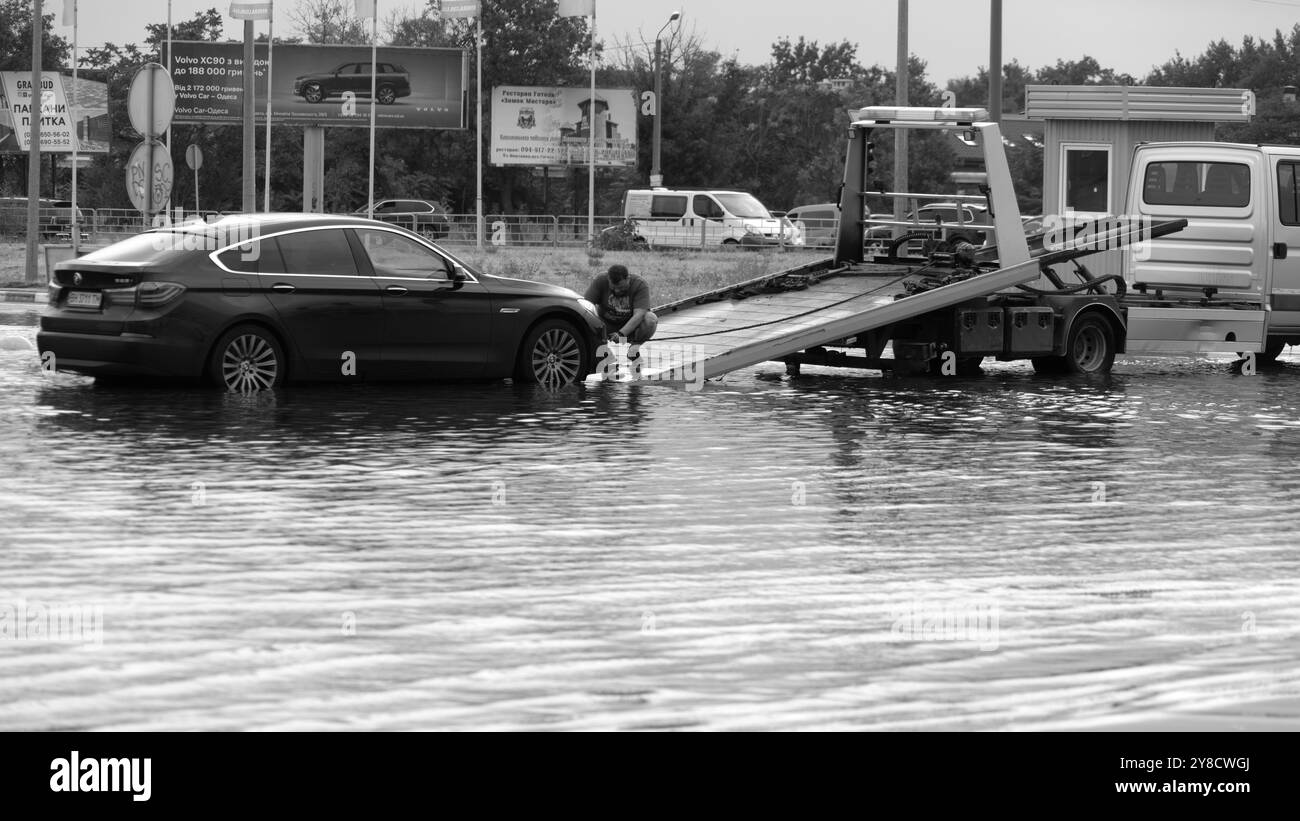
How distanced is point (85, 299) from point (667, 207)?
43.3m

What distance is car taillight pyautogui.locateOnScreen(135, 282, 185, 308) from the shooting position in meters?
15.4

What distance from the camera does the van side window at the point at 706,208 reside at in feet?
185

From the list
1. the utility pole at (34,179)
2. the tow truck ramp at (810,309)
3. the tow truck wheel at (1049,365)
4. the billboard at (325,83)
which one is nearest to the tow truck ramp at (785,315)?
the tow truck ramp at (810,309)

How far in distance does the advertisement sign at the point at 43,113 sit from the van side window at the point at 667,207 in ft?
54.0

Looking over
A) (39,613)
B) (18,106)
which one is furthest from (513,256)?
(39,613)

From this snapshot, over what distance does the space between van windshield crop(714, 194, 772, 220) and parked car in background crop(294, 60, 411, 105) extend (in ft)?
56.1

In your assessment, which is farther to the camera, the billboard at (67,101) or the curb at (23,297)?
the billboard at (67,101)

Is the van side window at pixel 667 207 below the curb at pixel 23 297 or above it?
above

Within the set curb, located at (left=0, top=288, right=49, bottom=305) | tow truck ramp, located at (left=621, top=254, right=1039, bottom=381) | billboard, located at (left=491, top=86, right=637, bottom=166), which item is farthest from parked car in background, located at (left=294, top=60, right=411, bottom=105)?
tow truck ramp, located at (left=621, top=254, right=1039, bottom=381)

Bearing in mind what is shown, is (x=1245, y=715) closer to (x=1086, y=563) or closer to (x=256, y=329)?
(x=1086, y=563)

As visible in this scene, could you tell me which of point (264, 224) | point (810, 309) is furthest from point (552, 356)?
point (264, 224)

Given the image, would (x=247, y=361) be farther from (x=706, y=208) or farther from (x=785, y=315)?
(x=706, y=208)

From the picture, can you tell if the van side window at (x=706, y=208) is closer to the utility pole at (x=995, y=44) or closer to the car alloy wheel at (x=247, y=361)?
the utility pole at (x=995, y=44)

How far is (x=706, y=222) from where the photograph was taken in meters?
54.9
